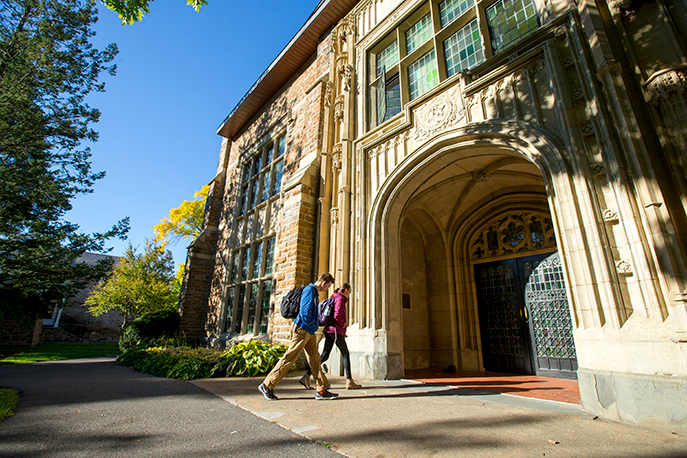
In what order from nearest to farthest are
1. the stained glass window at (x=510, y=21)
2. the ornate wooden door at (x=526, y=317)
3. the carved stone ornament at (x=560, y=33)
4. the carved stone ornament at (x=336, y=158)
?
the carved stone ornament at (x=560, y=33) < the stained glass window at (x=510, y=21) < the ornate wooden door at (x=526, y=317) < the carved stone ornament at (x=336, y=158)

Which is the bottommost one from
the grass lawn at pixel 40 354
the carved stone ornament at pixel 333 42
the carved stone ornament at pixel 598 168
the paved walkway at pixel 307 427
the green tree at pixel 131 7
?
the grass lawn at pixel 40 354

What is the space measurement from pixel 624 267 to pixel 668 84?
80.5 inches

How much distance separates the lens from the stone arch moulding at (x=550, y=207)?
3523 mm

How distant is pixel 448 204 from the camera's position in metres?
7.92

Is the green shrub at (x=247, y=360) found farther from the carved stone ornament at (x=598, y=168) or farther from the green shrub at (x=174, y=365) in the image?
the carved stone ornament at (x=598, y=168)

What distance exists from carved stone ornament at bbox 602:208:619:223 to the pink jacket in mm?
3508

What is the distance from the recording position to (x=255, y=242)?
34.3 ft

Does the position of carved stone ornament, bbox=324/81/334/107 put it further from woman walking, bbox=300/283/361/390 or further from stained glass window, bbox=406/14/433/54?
woman walking, bbox=300/283/361/390

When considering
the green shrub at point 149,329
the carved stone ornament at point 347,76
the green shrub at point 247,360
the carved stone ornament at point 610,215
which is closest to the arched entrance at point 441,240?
the carved stone ornament at point 610,215

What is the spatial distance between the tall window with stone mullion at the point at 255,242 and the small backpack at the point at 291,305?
4.89 meters

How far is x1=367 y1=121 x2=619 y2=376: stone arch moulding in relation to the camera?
139 inches

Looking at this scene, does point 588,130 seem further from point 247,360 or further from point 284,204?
point 284,204

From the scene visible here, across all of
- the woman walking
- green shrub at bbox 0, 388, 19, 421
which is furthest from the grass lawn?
the woman walking

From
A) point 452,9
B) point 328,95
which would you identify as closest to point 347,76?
point 328,95
